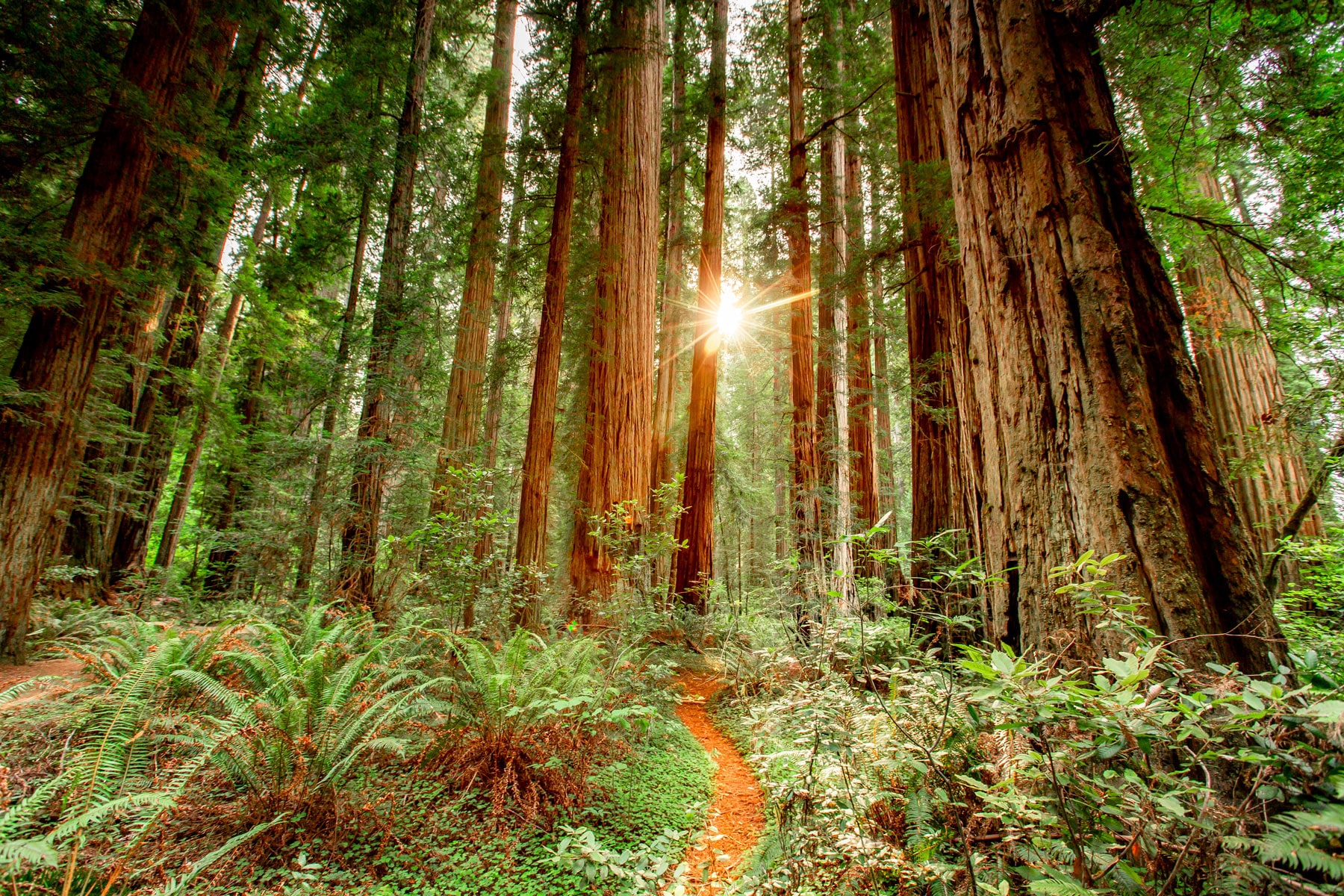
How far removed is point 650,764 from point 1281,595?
4980mm

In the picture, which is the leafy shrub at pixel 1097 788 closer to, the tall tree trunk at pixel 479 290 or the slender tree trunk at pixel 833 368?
the slender tree trunk at pixel 833 368

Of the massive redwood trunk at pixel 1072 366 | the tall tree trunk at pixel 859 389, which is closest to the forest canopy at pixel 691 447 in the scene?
the massive redwood trunk at pixel 1072 366

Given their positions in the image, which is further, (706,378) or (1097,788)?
(706,378)

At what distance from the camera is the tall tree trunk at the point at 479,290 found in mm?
7859

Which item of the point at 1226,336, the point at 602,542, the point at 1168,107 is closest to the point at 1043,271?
the point at 1226,336

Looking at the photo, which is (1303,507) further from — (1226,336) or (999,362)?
(999,362)

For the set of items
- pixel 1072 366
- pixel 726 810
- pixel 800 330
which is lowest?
pixel 726 810

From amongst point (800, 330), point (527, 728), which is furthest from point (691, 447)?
point (527, 728)

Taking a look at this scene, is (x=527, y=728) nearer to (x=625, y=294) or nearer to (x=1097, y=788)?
(x=1097, y=788)

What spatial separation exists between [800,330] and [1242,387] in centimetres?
501

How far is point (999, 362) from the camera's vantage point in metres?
2.22

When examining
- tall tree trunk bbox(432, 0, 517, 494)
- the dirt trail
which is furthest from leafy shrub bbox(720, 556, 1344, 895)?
tall tree trunk bbox(432, 0, 517, 494)

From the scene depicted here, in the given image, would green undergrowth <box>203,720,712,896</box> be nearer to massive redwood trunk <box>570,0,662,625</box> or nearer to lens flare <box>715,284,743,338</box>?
massive redwood trunk <box>570,0,662,625</box>

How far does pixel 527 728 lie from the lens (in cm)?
293
